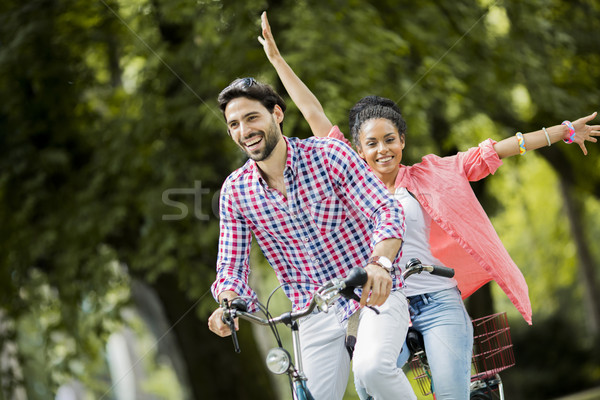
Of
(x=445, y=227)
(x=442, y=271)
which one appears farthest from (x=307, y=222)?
(x=445, y=227)

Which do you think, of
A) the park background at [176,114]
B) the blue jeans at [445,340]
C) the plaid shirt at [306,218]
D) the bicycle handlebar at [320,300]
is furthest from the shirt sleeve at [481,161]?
the park background at [176,114]

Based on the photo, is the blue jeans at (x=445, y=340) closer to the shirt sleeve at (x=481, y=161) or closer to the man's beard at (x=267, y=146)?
the shirt sleeve at (x=481, y=161)

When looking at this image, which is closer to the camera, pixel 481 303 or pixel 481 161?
pixel 481 161

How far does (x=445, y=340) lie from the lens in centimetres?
Result: 305

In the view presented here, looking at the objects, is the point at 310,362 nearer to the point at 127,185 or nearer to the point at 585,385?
the point at 127,185

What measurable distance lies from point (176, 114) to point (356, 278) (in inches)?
183

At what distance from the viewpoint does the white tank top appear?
321 centimetres

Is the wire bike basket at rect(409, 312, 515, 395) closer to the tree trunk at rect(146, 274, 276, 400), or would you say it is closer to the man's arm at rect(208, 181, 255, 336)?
the man's arm at rect(208, 181, 255, 336)

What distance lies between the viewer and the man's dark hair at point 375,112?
130 inches

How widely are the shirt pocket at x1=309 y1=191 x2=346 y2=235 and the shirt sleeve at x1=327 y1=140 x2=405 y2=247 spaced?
47 millimetres

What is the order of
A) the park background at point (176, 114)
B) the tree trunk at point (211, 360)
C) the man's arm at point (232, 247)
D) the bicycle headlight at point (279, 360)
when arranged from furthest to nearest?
the tree trunk at point (211, 360) → the park background at point (176, 114) → the man's arm at point (232, 247) → the bicycle headlight at point (279, 360)

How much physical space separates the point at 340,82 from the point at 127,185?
2295mm

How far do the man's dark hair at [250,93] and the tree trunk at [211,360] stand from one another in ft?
17.2

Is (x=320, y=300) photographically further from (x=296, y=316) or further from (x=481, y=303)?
(x=481, y=303)
